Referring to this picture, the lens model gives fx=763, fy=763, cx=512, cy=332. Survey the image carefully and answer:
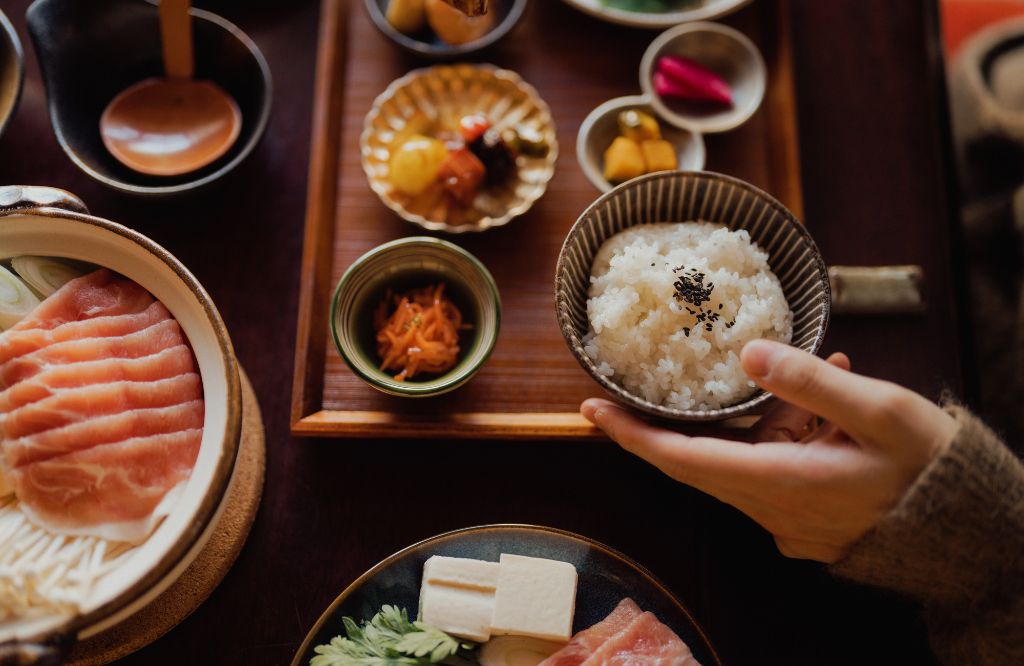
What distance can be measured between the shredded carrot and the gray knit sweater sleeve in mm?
915

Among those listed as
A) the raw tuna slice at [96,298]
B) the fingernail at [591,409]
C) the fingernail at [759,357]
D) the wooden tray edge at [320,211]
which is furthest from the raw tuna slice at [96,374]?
the fingernail at [759,357]

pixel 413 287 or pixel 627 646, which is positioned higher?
pixel 413 287

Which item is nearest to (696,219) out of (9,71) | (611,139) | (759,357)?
(611,139)

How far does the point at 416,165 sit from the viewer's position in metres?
1.85

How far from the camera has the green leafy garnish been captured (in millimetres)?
1455

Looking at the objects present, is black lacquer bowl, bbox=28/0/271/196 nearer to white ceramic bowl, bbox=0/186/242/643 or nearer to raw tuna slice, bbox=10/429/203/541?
white ceramic bowl, bbox=0/186/242/643

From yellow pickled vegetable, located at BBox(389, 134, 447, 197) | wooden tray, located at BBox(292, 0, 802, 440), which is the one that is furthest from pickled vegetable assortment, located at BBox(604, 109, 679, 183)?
yellow pickled vegetable, located at BBox(389, 134, 447, 197)

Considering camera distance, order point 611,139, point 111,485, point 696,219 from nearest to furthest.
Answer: point 111,485 < point 696,219 < point 611,139

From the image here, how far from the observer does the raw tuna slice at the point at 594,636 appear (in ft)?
4.91

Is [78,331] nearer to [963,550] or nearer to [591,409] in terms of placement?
[591,409]

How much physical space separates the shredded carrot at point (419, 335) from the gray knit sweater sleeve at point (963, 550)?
3.00 feet

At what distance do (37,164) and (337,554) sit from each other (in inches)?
48.7

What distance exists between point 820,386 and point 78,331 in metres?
1.38

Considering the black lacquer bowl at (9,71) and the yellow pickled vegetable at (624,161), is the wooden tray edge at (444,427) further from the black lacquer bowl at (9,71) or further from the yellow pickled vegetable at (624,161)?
the black lacquer bowl at (9,71)
